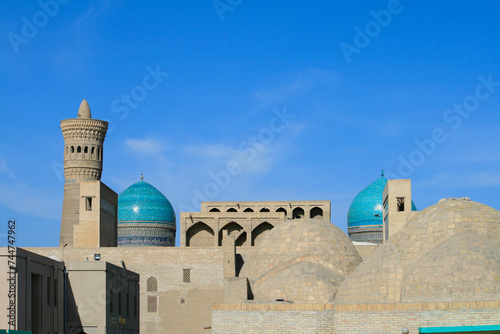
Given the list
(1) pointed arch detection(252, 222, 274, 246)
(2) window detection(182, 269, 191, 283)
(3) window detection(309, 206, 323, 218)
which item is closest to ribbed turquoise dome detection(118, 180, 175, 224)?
(1) pointed arch detection(252, 222, 274, 246)

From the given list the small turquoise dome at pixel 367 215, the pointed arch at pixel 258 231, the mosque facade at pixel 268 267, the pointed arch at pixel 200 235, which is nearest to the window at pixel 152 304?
the mosque facade at pixel 268 267

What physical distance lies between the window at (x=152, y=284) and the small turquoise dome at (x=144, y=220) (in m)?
9.99

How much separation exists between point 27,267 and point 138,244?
2256 cm

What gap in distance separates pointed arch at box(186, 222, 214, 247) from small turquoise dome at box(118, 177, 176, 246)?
4.41 m

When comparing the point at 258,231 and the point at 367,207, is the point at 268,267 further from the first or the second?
the point at 367,207

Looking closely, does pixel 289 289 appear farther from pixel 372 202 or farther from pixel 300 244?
pixel 372 202

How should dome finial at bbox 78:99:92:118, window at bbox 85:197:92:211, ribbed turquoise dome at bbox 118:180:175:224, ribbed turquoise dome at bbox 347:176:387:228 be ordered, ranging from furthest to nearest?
1. ribbed turquoise dome at bbox 347:176:387:228
2. ribbed turquoise dome at bbox 118:180:175:224
3. dome finial at bbox 78:99:92:118
4. window at bbox 85:197:92:211

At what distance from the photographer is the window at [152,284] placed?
103 ft

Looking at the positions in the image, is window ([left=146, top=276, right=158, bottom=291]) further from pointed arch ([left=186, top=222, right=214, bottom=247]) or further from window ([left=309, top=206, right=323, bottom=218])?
window ([left=309, top=206, right=323, bottom=218])

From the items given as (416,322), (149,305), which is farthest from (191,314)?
(416,322)

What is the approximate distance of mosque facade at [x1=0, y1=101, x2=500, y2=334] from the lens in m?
18.2

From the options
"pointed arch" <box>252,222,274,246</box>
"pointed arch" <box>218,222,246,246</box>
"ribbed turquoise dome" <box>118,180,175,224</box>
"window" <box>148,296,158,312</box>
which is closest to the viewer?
"window" <box>148,296,158,312</box>

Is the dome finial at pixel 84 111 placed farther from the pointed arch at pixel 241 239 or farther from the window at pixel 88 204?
the pointed arch at pixel 241 239

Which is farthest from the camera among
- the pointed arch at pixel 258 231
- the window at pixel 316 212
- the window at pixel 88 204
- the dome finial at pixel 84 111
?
the window at pixel 316 212
